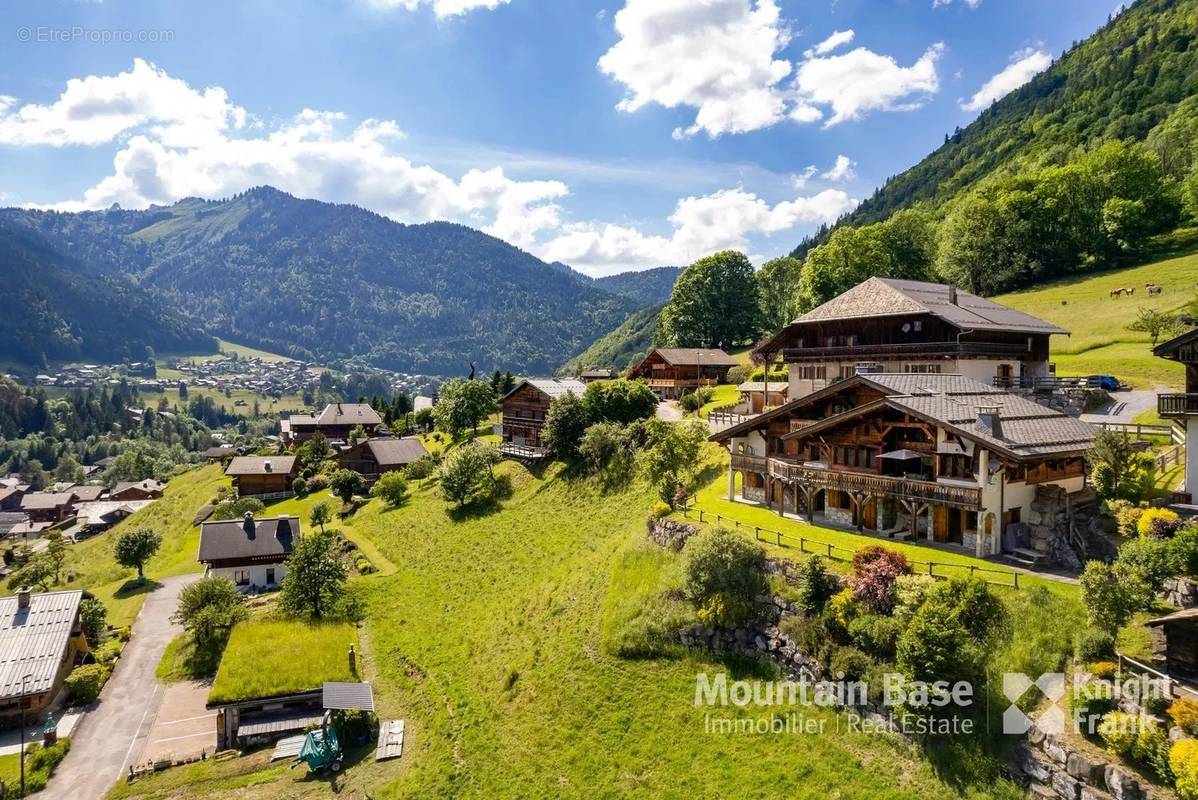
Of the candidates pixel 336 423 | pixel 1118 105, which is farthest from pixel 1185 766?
pixel 1118 105

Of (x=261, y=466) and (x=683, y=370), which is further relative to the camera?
(x=261, y=466)

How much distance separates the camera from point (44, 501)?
386 feet

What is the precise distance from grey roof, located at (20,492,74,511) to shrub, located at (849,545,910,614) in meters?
142

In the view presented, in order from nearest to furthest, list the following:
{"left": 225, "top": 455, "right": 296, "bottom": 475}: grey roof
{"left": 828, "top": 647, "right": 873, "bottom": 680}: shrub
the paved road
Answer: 1. {"left": 828, "top": 647, "right": 873, "bottom": 680}: shrub
2. the paved road
3. {"left": 225, "top": 455, "right": 296, "bottom": 475}: grey roof

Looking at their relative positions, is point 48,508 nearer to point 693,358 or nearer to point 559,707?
point 693,358

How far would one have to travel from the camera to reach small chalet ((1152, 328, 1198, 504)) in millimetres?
27359

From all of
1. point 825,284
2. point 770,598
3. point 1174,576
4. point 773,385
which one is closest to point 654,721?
point 770,598

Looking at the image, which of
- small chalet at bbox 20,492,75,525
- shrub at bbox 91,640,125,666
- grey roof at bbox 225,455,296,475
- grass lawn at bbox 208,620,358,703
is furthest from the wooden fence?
small chalet at bbox 20,492,75,525

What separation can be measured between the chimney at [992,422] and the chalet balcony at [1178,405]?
5895mm

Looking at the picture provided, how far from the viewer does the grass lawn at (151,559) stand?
2234 inches

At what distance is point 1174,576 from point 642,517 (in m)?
26.7

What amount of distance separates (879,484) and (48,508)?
140511 millimetres

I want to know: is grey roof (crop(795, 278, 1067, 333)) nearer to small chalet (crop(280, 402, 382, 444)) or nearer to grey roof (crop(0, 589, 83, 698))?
grey roof (crop(0, 589, 83, 698))

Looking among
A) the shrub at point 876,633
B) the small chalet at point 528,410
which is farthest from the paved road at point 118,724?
the small chalet at point 528,410
